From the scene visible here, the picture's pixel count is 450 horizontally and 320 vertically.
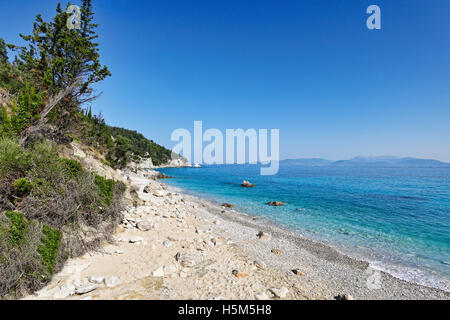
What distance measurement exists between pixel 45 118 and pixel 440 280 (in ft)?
65.0

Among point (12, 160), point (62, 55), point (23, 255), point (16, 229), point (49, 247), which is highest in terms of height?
point (62, 55)

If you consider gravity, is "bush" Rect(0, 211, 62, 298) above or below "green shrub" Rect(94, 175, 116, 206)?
below

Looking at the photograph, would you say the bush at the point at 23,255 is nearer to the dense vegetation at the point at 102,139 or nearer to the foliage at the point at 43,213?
the foliage at the point at 43,213

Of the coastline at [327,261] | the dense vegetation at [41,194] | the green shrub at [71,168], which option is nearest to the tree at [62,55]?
the dense vegetation at [41,194]

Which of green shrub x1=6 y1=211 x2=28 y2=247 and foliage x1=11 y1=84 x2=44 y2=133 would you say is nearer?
green shrub x1=6 y1=211 x2=28 y2=247

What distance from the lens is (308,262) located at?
348 inches

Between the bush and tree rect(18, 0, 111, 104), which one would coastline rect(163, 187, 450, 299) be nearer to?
the bush

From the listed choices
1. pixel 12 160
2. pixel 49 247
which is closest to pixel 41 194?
pixel 12 160

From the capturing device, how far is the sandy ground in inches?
219

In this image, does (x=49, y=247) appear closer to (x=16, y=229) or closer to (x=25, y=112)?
(x=16, y=229)

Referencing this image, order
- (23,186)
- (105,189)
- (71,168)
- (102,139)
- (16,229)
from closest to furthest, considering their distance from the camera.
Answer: (16,229) < (23,186) < (71,168) < (105,189) < (102,139)

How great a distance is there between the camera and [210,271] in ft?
22.6

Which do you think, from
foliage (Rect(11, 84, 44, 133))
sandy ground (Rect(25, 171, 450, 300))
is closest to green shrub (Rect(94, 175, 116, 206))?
sandy ground (Rect(25, 171, 450, 300))

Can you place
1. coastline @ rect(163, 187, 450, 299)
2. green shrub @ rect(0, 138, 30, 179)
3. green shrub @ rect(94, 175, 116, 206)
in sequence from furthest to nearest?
green shrub @ rect(94, 175, 116, 206) → coastline @ rect(163, 187, 450, 299) → green shrub @ rect(0, 138, 30, 179)
